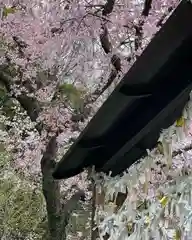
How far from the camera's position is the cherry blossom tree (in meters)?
3.24

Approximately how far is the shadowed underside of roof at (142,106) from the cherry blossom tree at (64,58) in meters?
1.81

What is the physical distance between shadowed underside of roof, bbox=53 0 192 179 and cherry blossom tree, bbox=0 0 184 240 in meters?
1.81

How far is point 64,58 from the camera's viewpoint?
12.4 feet

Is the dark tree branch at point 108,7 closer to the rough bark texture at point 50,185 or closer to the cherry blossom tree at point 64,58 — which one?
the cherry blossom tree at point 64,58

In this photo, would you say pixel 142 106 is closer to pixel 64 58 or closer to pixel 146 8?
pixel 146 8

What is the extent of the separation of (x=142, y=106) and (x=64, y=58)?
2.72 metres

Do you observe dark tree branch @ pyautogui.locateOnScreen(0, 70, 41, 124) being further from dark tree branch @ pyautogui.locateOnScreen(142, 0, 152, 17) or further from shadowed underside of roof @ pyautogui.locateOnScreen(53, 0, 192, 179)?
shadowed underside of roof @ pyautogui.locateOnScreen(53, 0, 192, 179)

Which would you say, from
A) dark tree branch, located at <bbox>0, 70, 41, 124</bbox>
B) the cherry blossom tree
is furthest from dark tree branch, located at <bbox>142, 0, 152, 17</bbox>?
dark tree branch, located at <bbox>0, 70, 41, 124</bbox>

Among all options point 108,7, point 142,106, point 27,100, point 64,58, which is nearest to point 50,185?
point 27,100

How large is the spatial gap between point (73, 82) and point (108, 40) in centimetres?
76

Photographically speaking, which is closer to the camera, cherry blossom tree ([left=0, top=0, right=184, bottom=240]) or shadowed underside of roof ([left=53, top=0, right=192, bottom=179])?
shadowed underside of roof ([left=53, top=0, right=192, bottom=179])

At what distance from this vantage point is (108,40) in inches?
134

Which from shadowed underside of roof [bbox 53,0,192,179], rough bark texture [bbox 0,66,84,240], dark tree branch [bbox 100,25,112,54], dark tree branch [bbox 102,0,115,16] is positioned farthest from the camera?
rough bark texture [bbox 0,66,84,240]

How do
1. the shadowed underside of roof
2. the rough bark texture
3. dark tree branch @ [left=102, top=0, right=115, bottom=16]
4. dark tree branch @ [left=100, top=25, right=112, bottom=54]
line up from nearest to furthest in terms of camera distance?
the shadowed underside of roof → dark tree branch @ [left=102, top=0, right=115, bottom=16] → dark tree branch @ [left=100, top=25, right=112, bottom=54] → the rough bark texture
